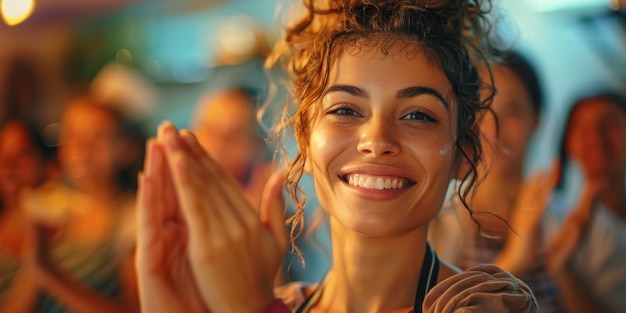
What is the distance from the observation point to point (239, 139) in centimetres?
150

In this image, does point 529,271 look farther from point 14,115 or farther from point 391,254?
point 14,115

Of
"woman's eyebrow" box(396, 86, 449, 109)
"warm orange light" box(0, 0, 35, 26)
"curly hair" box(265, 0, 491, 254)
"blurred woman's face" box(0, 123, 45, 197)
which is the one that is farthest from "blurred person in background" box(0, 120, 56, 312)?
"woman's eyebrow" box(396, 86, 449, 109)

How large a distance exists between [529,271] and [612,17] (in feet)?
2.37

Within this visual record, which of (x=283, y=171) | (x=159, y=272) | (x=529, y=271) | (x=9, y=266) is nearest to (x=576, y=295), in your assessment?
(x=529, y=271)

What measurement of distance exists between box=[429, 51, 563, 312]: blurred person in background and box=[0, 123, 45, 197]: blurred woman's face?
103 centimetres

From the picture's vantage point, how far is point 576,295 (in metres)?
1.34

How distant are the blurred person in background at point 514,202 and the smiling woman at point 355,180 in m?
0.36

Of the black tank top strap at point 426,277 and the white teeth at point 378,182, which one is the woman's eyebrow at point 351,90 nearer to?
the white teeth at point 378,182

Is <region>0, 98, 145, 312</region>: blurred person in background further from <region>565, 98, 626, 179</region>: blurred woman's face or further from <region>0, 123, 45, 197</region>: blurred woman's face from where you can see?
<region>565, 98, 626, 179</region>: blurred woman's face

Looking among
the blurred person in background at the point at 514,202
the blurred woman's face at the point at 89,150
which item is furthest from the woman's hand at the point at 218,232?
the blurred woman's face at the point at 89,150

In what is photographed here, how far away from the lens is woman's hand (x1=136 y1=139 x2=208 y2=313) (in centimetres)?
70

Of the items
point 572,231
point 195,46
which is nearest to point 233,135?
point 195,46

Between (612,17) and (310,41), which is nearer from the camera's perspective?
(310,41)

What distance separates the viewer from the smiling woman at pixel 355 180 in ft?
2.04
